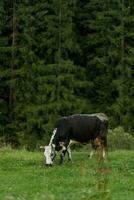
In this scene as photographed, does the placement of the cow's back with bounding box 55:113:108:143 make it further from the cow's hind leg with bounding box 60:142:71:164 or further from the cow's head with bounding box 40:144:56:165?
the cow's head with bounding box 40:144:56:165

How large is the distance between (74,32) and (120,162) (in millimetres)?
30451

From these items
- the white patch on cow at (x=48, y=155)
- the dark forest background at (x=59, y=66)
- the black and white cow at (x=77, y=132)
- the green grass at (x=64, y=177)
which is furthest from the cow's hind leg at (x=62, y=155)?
the dark forest background at (x=59, y=66)

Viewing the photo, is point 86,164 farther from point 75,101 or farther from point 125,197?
point 75,101

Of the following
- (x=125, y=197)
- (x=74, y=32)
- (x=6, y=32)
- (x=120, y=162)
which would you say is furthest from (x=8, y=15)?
(x=125, y=197)

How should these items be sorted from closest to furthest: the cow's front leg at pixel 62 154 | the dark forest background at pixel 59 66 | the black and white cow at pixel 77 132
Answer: the cow's front leg at pixel 62 154 → the black and white cow at pixel 77 132 → the dark forest background at pixel 59 66

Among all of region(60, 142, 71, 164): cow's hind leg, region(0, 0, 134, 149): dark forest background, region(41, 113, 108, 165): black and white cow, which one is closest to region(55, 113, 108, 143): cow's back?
region(41, 113, 108, 165): black and white cow

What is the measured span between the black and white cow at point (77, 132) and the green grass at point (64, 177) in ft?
1.74

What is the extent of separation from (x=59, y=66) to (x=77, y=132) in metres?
27.0

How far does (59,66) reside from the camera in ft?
161

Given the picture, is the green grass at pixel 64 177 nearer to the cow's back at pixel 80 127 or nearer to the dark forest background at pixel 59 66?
the cow's back at pixel 80 127

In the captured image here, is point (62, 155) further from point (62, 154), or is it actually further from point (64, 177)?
point (64, 177)

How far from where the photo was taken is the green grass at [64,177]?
1538cm

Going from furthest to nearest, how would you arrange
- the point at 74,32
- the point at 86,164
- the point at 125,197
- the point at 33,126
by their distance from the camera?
the point at 74,32 < the point at 33,126 < the point at 86,164 < the point at 125,197

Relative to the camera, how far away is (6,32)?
171 ft
